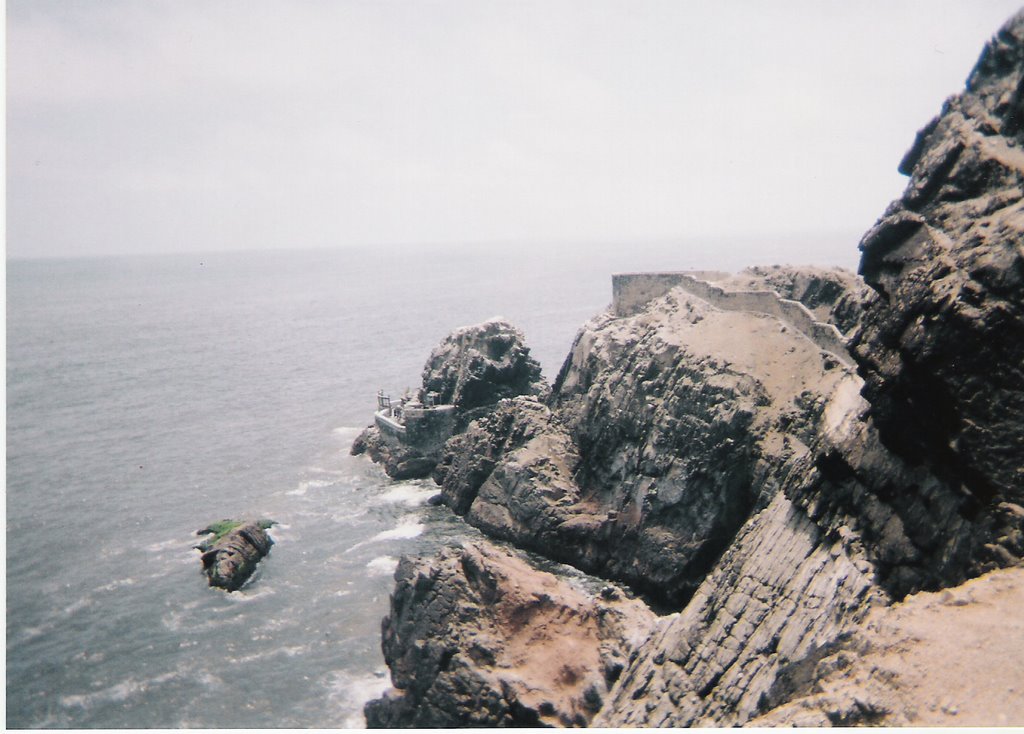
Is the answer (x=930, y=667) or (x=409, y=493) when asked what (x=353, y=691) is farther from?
(x=930, y=667)

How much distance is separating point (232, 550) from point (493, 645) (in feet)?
73.4

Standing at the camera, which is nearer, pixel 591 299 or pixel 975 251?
pixel 975 251

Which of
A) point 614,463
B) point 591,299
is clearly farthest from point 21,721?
point 591,299

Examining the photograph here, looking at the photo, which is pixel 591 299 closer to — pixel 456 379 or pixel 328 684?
pixel 456 379

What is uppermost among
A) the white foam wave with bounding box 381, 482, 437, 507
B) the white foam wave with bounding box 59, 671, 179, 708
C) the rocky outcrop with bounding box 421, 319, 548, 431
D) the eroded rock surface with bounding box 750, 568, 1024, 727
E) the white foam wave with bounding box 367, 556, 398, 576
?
the eroded rock surface with bounding box 750, 568, 1024, 727

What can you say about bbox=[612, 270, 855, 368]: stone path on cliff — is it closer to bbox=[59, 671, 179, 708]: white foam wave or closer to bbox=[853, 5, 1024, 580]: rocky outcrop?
bbox=[853, 5, 1024, 580]: rocky outcrop

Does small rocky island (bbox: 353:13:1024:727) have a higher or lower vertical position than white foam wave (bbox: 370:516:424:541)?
higher

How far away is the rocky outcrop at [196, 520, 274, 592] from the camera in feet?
133

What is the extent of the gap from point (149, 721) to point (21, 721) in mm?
5504

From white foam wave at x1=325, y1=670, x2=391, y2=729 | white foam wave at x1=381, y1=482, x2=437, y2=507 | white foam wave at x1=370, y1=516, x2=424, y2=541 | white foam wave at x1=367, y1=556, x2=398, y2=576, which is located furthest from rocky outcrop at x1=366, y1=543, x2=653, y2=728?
white foam wave at x1=381, y1=482, x2=437, y2=507

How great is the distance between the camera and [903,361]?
1909 cm

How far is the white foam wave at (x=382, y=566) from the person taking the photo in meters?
42.0

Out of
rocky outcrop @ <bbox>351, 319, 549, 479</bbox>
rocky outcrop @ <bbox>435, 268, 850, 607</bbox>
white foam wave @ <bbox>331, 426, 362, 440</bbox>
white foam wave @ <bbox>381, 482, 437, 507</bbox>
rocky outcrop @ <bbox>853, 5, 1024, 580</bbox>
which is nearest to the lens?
rocky outcrop @ <bbox>853, 5, 1024, 580</bbox>

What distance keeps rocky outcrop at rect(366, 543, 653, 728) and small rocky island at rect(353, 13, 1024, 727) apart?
0.27 feet
